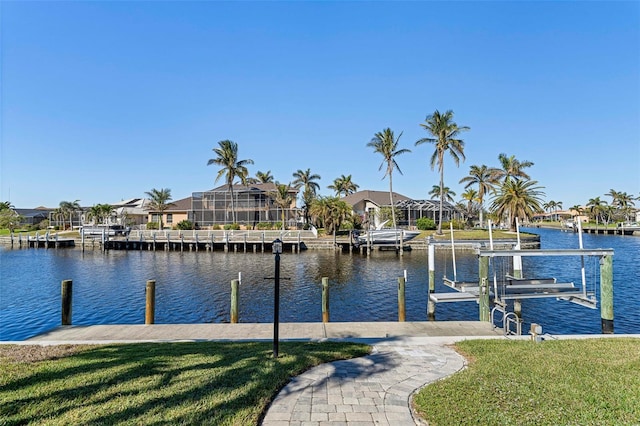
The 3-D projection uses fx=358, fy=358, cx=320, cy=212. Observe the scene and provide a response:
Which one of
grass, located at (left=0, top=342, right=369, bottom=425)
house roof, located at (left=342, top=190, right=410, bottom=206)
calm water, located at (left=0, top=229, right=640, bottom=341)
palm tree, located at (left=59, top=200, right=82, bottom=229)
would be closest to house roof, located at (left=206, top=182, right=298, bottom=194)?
house roof, located at (left=342, top=190, right=410, bottom=206)

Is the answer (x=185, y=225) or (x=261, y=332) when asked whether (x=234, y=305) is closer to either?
(x=261, y=332)

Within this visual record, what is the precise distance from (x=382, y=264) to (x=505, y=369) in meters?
27.1

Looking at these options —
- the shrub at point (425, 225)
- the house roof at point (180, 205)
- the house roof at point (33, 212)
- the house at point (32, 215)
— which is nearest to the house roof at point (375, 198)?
the shrub at point (425, 225)

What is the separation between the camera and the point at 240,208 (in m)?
64.9

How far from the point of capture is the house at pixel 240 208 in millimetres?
64375

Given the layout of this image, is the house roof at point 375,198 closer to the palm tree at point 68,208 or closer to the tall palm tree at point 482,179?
the tall palm tree at point 482,179

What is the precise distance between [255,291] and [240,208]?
44596mm

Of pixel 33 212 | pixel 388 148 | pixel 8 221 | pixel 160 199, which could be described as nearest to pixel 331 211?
pixel 388 148

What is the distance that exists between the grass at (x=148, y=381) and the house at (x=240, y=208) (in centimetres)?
5617

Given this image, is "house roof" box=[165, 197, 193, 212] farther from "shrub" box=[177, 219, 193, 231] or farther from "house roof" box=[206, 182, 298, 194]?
"shrub" box=[177, 219, 193, 231]

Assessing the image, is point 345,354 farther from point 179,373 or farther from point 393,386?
point 179,373

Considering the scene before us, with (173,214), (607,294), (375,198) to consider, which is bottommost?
(607,294)

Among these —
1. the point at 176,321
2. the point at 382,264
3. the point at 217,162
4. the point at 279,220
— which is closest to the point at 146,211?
the point at 217,162

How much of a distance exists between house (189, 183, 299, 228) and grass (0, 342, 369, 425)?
56.2 meters
